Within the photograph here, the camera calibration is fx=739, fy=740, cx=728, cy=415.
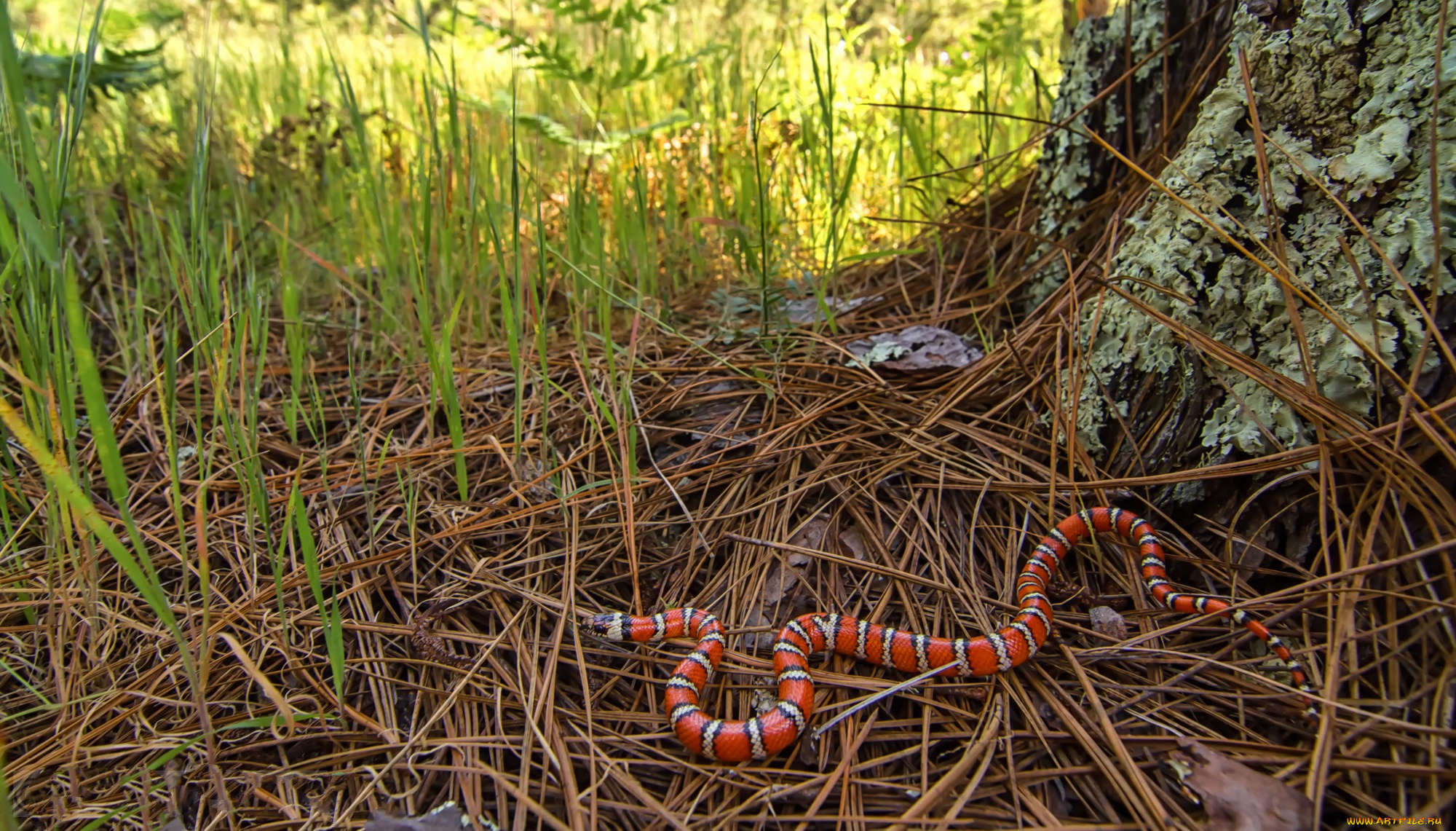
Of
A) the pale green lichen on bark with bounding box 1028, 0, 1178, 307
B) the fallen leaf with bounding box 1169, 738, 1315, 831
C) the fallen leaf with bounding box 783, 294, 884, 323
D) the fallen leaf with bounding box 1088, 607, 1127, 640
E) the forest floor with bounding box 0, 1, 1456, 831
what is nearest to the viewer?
the fallen leaf with bounding box 1169, 738, 1315, 831

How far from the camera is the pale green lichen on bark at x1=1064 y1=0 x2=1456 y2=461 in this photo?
1756 millimetres

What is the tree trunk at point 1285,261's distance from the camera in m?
1.75

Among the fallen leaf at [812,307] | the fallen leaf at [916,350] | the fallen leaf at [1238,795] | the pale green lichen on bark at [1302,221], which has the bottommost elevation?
the fallen leaf at [1238,795]

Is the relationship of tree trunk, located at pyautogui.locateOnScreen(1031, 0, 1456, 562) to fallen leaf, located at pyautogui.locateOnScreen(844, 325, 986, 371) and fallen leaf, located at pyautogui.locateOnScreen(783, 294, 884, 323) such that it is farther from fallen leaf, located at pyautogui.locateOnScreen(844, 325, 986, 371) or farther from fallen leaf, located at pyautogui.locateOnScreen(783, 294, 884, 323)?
fallen leaf, located at pyautogui.locateOnScreen(783, 294, 884, 323)

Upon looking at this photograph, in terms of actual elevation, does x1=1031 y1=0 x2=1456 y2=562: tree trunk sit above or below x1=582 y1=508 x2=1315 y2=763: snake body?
above

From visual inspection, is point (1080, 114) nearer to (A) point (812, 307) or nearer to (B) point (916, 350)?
(B) point (916, 350)

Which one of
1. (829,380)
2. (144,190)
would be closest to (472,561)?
(829,380)

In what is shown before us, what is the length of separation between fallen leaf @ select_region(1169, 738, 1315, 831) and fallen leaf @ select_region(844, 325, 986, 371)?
1390 mm

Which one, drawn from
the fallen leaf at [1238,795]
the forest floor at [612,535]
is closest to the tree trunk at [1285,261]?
the forest floor at [612,535]

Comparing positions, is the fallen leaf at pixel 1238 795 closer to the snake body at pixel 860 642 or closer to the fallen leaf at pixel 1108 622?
the snake body at pixel 860 642

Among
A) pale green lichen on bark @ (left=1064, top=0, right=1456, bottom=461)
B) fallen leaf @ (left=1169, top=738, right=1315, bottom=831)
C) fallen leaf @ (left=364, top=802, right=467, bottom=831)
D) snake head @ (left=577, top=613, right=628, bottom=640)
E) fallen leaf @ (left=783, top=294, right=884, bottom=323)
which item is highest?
pale green lichen on bark @ (left=1064, top=0, right=1456, bottom=461)

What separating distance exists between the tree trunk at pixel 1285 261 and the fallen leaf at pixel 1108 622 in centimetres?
41

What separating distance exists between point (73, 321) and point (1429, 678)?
2.63 meters

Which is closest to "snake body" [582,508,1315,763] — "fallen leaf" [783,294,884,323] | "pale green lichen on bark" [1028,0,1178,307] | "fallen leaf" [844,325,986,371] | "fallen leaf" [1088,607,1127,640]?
"fallen leaf" [1088,607,1127,640]
